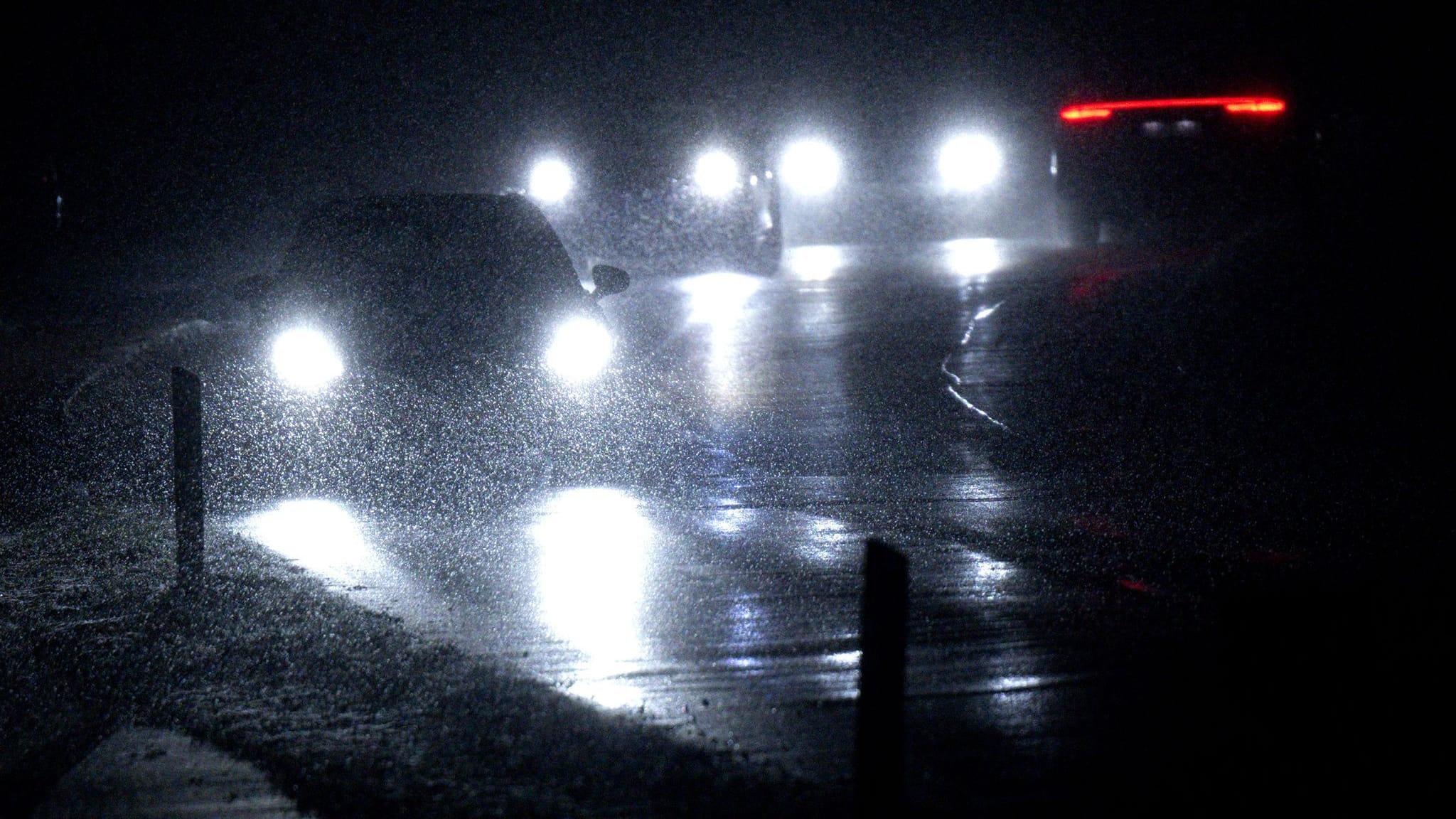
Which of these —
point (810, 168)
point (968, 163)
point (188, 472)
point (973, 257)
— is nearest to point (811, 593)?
point (188, 472)

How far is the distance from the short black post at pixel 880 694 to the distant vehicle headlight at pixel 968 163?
4040 cm

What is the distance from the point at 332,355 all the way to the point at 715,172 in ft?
50.2

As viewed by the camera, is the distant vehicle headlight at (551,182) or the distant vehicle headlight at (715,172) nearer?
the distant vehicle headlight at (715,172)

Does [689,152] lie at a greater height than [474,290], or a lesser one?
greater

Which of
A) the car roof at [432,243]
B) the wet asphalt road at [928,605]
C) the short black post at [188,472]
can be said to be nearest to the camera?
the wet asphalt road at [928,605]

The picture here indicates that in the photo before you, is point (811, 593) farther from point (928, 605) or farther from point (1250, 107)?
point (1250, 107)

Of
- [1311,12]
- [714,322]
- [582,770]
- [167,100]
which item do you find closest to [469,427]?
[582,770]

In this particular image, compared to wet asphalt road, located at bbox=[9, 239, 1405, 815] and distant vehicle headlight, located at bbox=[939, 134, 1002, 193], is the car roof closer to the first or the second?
wet asphalt road, located at bbox=[9, 239, 1405, 815]

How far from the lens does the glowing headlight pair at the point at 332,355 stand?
9195mm

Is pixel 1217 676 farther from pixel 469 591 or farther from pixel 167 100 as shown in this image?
pixel 167 100

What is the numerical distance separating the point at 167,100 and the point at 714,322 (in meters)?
20.7

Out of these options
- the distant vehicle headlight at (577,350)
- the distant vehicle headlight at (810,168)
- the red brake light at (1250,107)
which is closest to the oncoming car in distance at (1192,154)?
the red brake light at (1250,107)

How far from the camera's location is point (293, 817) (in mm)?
3865

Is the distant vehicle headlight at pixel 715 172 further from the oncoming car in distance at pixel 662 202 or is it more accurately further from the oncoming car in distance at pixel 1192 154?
the oncoming car in distance at pixel 1192 154
